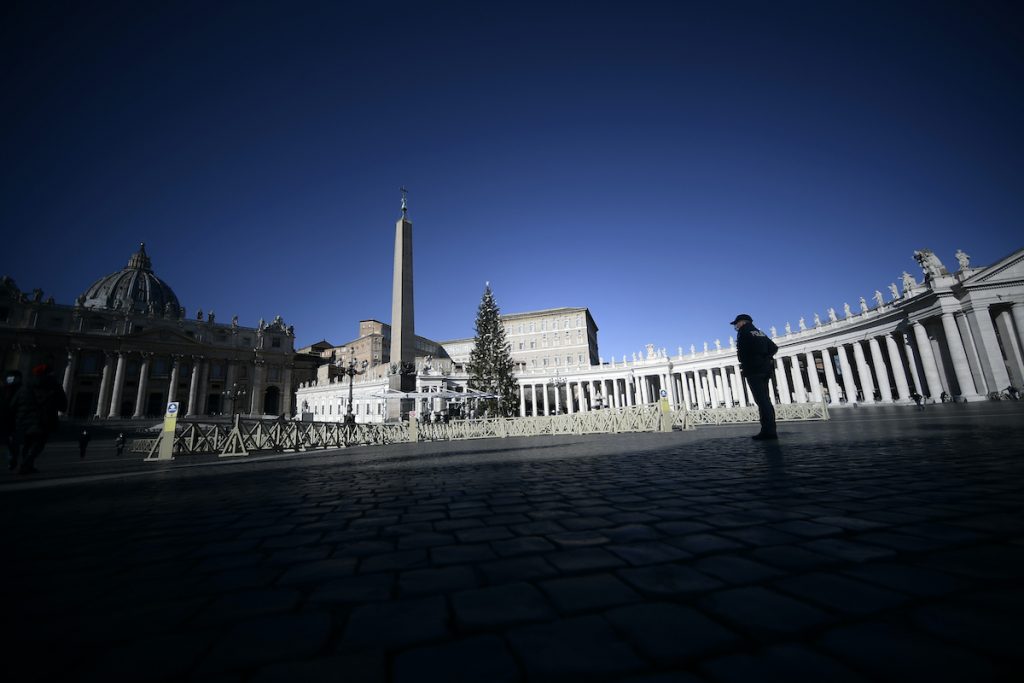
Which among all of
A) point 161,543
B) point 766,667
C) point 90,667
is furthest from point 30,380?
point 766,667

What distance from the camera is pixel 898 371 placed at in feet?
124

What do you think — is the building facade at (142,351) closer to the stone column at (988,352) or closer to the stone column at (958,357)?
the stone column at (958,357)

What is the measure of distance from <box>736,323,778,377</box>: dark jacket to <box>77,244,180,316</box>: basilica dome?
9029 centimetres

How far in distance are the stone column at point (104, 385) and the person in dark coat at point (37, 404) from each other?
67.3 metres

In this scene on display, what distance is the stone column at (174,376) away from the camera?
6412cm

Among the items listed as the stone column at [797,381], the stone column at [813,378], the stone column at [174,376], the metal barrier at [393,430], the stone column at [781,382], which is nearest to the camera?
the metal barrier at [393,430]

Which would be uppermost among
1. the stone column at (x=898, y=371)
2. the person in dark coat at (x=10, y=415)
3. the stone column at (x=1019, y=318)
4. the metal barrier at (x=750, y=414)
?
the stone column at (x=1019, y=318)

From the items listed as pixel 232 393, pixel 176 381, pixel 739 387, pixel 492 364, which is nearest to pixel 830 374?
pixel 739 387

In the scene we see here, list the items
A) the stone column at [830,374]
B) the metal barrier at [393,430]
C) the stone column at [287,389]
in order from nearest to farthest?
the metal barrier at [393,430], the stone column at [830,374], the stone column at [287,389]

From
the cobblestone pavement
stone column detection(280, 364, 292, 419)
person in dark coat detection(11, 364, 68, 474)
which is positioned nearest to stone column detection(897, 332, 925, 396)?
the cobblestone pavement

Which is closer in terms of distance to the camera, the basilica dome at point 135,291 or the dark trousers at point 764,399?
the dark trousers at point 764,399

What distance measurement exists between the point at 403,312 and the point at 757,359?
19.0 m

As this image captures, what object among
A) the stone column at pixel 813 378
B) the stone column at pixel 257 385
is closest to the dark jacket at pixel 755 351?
the stone column at pixel 813 378

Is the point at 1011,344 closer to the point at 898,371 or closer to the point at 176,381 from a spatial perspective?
the point at 898,371
